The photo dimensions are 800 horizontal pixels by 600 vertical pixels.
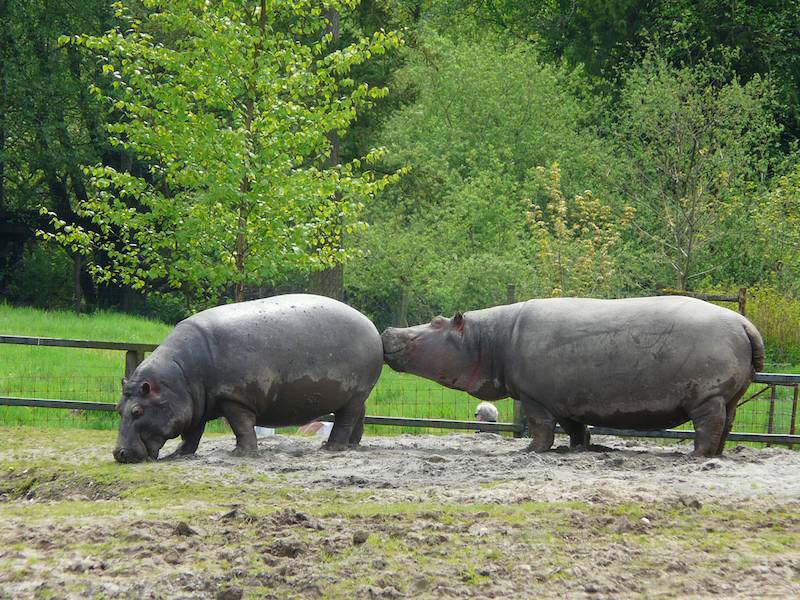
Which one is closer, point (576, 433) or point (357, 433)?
point (576, 433)

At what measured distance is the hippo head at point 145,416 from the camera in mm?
10344

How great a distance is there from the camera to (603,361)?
10.7 metres

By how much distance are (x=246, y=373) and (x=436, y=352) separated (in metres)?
2.08

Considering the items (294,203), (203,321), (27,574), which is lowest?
(27,574)

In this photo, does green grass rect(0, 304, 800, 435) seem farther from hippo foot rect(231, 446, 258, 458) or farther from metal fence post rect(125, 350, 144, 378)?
hippo foot rect(231, 446, 258, 458)

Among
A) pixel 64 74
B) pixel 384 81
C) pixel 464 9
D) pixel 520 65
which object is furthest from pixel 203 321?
pixel 464 9

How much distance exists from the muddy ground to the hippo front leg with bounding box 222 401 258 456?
0.34 metres

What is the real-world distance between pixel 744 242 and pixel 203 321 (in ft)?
53.4

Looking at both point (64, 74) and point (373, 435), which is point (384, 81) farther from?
point (64, 74)

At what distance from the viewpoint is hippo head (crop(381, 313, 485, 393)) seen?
11.7 metres

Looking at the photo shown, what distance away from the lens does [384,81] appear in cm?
2058

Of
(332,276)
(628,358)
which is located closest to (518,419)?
(628,358)

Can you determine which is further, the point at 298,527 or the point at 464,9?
the point at 464,9

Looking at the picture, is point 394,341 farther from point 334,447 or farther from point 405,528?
point 405,528
